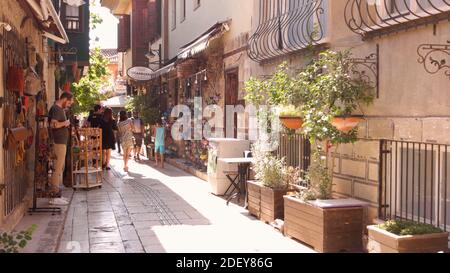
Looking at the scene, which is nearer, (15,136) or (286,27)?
(15,136)

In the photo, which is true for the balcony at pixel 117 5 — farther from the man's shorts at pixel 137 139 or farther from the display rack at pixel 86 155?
the display rack at pixel 86 155

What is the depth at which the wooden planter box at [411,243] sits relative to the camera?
191 inches

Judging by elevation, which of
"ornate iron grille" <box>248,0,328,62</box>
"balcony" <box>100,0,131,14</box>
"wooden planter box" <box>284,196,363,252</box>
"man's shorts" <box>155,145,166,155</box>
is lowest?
"wooden planter box" <box>284,196,363,252</box>

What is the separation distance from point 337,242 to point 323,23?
3325 millimetres

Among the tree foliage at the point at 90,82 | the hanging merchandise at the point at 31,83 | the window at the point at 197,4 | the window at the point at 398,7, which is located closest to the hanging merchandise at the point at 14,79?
the hanging merchandise at the point at 31,83

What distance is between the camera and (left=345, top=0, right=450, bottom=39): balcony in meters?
5.37

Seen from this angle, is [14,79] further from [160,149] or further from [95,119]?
[160,149]

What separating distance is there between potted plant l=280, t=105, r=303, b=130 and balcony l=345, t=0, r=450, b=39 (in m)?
1.35

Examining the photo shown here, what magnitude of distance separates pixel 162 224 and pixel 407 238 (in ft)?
13.5

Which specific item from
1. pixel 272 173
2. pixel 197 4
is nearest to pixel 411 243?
pixel 272 173

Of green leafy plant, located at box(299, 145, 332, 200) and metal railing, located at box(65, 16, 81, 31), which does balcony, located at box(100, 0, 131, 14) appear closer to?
metal railing, located at box(65, 16, 81, 31)

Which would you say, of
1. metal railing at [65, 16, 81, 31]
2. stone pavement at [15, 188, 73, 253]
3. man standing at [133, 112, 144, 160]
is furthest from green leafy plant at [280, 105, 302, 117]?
man standing at [133, 112, 144, 160]

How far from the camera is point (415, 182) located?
6.06m
